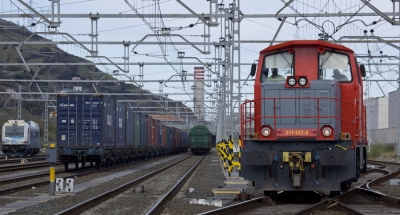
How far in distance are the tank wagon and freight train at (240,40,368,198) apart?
155 ft

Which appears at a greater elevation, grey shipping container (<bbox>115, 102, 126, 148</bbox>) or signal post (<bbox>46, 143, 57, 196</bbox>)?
grey shipping container (<bbox>115, 102, 126, 148</bbox>)

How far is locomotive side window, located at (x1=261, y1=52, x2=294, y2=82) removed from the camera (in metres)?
13.7

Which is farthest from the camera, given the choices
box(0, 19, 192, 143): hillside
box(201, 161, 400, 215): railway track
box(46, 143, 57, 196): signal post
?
box(0, 19, 192, 143): hillside

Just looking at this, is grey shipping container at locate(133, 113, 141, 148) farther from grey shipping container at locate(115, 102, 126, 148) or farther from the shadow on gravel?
the shadow on gravel

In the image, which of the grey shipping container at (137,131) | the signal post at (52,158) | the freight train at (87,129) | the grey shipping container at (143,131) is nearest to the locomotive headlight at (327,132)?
the signal post at (52,158)

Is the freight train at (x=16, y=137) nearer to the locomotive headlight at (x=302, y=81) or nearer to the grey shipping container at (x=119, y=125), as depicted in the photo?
the grey shipping container at (x=119, y=125)

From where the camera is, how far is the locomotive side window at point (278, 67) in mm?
13719

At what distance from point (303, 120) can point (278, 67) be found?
1.35 m

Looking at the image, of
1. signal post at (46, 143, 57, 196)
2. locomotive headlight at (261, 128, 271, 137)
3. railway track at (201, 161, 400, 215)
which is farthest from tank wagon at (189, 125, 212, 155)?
locomotive headlight at (261, 128, 271, 137)

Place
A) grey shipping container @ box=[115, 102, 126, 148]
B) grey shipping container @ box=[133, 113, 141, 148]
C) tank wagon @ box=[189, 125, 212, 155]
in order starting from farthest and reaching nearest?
tank wagon @ box=[189, 125, 212, 155], grey shipping container @ box=[133, 113, 141, 148], grey shipping container @ box=[115, 102, 126, 148]

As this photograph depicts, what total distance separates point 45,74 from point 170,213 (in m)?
109

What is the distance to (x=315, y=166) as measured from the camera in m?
12.5

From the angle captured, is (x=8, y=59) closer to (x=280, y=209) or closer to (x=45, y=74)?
(x=45, y=74)

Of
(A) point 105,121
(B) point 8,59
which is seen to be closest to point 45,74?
(B) point 8,59
